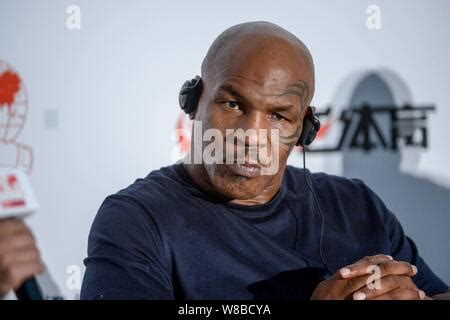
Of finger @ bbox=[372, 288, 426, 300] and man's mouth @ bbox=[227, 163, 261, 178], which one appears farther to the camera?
man's mouth @ bbox=[227, 163, 261, 178]

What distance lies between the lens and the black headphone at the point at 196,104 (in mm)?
1038

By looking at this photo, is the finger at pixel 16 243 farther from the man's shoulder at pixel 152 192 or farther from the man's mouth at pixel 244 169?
the man's mouth at pixel 244 169

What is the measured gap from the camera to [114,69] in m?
1.24

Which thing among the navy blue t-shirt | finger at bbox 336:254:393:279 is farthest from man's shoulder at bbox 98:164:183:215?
finger at bbox 336:254:393:279

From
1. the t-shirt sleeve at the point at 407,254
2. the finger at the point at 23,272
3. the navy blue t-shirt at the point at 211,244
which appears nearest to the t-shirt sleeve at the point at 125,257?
the navy blue t-shirt at the point at 211,244

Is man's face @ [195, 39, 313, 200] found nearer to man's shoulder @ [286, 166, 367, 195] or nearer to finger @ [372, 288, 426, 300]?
man's shoulder @ [286, 166, 367, 195]

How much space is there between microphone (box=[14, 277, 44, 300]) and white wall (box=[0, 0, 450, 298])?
0.08 m

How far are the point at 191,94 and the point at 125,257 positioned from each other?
361mm

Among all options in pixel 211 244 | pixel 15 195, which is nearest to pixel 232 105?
pixel 211 244

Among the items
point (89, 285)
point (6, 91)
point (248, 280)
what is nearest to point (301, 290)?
point (248, 280)

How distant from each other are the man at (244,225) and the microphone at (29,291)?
0.80ft

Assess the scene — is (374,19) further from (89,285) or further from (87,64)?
(89,285)

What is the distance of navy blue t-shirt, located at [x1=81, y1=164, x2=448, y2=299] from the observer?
87 centimetres

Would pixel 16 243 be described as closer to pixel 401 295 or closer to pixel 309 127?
pixel 309 127
